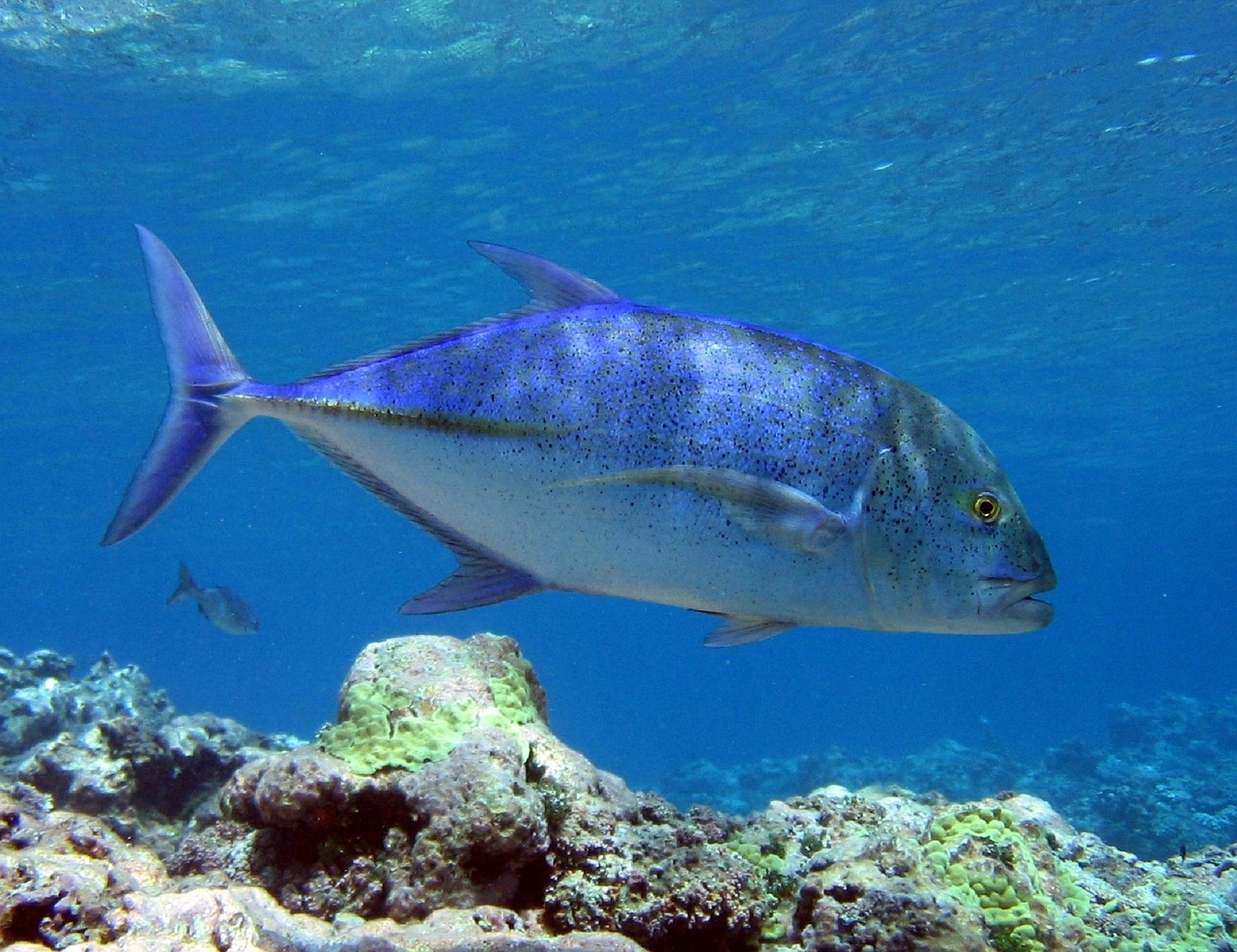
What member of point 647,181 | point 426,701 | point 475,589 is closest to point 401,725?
point 426,701

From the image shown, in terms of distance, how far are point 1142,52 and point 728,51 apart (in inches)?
265

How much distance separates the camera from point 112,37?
1315 centimetres

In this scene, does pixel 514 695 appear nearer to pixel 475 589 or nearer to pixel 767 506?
pixel 475 589

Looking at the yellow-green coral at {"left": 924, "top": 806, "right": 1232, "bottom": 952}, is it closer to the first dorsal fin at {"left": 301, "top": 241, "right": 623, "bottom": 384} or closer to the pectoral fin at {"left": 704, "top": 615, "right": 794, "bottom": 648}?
the pectoral fin at {"left": 704, "top": 615, "right": 794, "bottom": 648}

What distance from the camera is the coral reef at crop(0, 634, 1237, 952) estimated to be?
2174 mm

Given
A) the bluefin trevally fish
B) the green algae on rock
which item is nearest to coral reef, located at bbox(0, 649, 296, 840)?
the green algae on rock

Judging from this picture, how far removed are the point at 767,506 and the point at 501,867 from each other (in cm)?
154

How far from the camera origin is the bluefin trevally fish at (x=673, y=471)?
2.03 meters

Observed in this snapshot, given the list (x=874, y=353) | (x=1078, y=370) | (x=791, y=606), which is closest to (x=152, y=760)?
(x=791, y=606)

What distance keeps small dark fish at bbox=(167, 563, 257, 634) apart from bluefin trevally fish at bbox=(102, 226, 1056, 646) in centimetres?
1080

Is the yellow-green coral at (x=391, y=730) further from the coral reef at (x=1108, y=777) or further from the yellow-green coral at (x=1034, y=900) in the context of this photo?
the coral reef at (x=1108, y=777)

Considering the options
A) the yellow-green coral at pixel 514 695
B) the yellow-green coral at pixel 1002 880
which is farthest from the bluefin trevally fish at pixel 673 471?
the yellow-green coral at pixel 1002 880

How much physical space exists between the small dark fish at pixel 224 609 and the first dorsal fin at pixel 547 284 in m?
11.1

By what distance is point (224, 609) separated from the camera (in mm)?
12172
